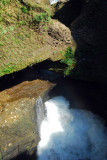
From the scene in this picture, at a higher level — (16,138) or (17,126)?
(17,126)

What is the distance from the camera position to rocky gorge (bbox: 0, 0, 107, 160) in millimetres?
5305

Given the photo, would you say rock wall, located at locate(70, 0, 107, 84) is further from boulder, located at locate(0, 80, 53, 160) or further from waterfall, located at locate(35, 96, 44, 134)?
boulder, located at locate(0, 80, 53, 160)

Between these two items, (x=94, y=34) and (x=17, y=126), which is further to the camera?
(x=94, y=34)

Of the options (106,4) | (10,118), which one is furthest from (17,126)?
(106,4)

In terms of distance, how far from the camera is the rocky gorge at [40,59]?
5.30 metres

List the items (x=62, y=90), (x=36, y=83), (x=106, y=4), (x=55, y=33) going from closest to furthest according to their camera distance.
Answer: (x=106, y=4) → (x=55, y=33) → (x=36, y=83) → (x=62, y=90)

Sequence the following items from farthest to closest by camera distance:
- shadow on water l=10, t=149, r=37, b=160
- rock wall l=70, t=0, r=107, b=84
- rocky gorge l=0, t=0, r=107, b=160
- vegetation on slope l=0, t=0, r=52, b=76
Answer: shadow on water l=10, t=149, r=37, b=160
rock wall l=70, t=0, r=107, b=84
rocky gorge l=0, t=0, r=107, b=160
vegetation on slope l=0, t=0, r=52, b=76

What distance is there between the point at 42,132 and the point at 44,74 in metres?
3.36

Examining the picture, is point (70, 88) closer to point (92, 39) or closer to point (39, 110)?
point (39, 110)

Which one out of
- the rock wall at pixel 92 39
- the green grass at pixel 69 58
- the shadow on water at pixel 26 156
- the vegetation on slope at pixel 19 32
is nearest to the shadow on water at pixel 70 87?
the green grass at pixel 69 58

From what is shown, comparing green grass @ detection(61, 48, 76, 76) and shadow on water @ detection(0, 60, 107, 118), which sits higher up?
green grass @ detection(61, 48, 76, 76)

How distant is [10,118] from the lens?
539 cm

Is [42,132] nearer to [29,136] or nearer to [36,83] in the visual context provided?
[29,136]

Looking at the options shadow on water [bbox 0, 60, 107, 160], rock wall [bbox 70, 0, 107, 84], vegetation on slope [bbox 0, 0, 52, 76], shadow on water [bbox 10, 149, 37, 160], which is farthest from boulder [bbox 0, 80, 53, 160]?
rock wall [bbox 70, 0, 107, 84]
